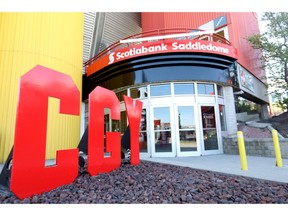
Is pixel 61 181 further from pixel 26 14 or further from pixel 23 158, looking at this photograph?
pixel 26 14

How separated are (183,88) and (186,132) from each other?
175 centimetres

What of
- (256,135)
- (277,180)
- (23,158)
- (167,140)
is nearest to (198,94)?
(167,140)

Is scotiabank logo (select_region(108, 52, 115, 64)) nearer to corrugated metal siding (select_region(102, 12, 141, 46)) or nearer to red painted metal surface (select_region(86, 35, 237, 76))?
red painted metal surface (select_region(86, 35, 237, 76))

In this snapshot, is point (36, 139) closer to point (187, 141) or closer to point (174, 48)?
point (187, 141)

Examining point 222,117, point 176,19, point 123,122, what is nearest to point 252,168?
point 222,117

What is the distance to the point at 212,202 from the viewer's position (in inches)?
102

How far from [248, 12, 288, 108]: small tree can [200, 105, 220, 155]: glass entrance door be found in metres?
6.68

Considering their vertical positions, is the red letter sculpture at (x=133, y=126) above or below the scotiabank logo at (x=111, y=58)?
below

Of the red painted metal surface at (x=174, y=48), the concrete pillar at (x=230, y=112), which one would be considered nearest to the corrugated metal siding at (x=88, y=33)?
the red painted metal surface at (x=174, y=48)

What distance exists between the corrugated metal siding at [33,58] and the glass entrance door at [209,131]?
5.05m

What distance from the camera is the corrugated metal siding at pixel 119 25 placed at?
47.2ft

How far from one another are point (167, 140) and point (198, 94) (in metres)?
2.21

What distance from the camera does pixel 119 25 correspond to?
1513cm

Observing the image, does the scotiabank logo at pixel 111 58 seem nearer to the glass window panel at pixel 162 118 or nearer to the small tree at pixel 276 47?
the glass window panel at pixel 162 118
